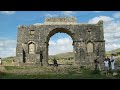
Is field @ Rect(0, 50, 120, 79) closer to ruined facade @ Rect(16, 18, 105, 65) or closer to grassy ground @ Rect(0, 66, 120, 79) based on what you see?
grassy ground @ Rect(0, 66, 120, 79)

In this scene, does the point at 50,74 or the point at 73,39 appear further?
the point at 73,39

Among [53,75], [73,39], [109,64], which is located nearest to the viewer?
[53,75]

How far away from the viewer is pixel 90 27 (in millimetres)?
38594

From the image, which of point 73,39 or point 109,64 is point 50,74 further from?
point 73,39

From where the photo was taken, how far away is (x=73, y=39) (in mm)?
38875

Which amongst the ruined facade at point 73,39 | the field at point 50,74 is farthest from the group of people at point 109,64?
the ruined facade at point 73,39

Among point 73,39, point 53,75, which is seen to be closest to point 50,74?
point 53,75

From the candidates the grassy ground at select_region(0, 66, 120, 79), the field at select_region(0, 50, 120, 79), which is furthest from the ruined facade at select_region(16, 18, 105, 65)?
the grassy ground at select_region(0, 66, 120, 79)

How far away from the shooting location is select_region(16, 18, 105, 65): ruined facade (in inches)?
1510
